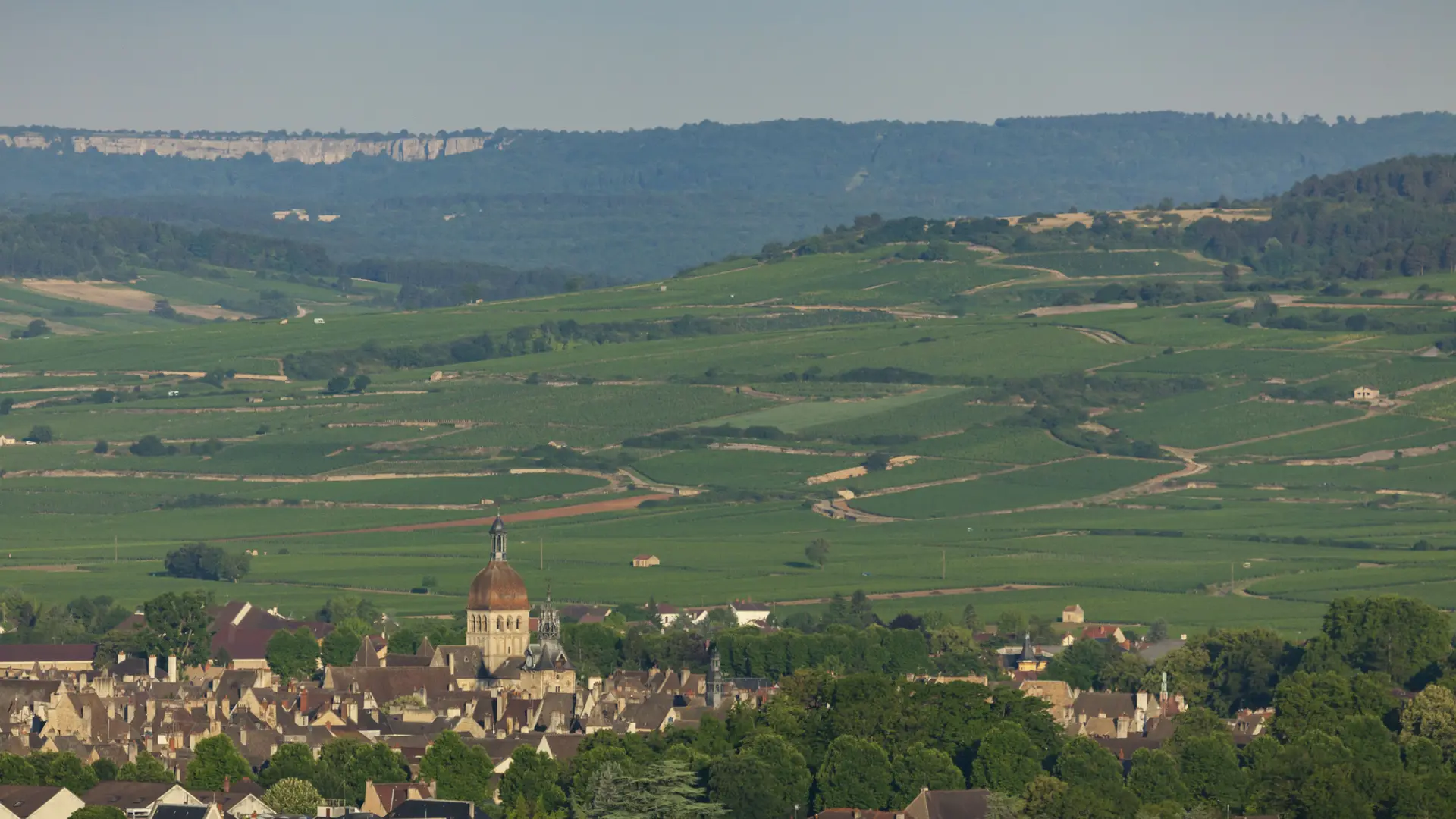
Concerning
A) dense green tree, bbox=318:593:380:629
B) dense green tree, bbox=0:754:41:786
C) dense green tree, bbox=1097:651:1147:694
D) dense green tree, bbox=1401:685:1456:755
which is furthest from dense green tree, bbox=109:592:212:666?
dense green tree, bbox=1401:685:1456:755

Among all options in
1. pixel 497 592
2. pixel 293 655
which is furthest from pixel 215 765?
pixel 497 592

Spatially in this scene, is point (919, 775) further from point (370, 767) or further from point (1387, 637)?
point (1387, 637)

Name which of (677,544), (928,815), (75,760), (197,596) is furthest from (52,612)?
(928,815)

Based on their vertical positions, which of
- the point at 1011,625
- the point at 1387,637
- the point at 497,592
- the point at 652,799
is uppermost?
the point at 652,799

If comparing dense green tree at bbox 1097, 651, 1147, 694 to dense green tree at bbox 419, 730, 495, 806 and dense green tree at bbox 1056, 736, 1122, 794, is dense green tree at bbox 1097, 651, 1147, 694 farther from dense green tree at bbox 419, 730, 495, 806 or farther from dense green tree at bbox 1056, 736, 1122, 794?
dense green tree at bbox 419, 730, 495, 806

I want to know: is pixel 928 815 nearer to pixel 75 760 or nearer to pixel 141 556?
pixel 75 760

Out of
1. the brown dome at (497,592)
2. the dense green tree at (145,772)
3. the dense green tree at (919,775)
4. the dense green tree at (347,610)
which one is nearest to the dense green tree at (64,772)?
the dense green tree at (145,772)

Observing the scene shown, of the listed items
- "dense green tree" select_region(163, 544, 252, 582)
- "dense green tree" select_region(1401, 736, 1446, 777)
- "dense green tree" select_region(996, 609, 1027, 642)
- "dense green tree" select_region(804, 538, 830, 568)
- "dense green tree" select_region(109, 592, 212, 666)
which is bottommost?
"dense green tree" select_region(163, 544, 252, 582)
